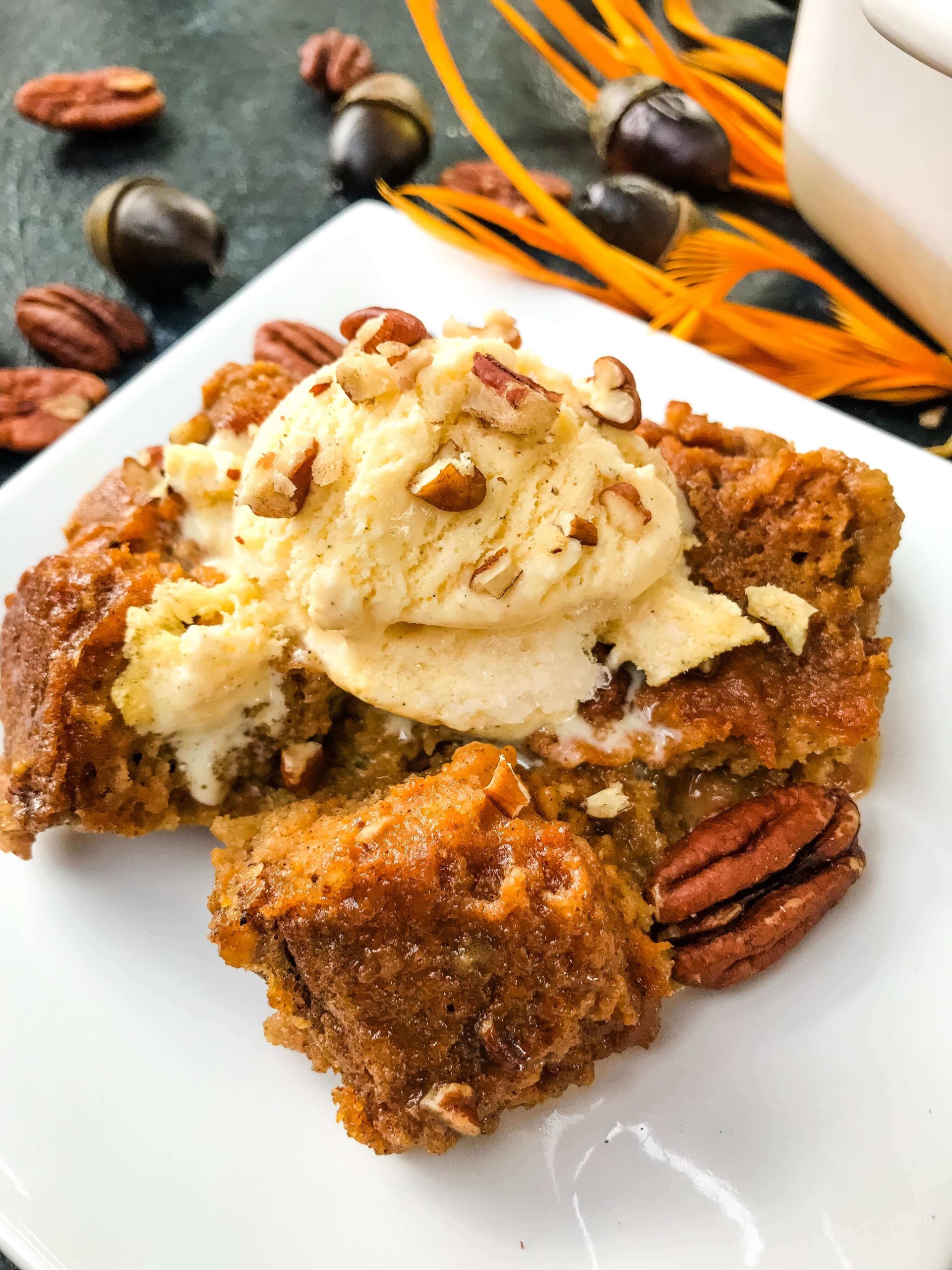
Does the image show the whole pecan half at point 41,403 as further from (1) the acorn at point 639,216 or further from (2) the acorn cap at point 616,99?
(2) the acorn cap at point 616,99

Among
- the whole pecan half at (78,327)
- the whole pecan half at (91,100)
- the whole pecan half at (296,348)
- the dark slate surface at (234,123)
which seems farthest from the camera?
the whole pecan half at (91,100)

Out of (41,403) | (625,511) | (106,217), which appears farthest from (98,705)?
(106,217)

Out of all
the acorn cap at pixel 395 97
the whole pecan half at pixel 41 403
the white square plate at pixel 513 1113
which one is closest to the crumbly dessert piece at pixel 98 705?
the white square plate at pixel 513 1113

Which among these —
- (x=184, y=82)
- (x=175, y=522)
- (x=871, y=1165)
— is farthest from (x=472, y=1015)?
(x=184, y=82)

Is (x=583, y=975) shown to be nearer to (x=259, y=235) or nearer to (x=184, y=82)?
(x=259, y=235)

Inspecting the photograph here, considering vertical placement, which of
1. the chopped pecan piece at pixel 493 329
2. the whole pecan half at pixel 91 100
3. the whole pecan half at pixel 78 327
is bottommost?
the whole pecan half at pixel 78 327

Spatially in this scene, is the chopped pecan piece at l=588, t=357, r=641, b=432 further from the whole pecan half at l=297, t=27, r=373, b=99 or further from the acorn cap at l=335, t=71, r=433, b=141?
the whole pecan half at l=297, t=27, r=373, b=99
